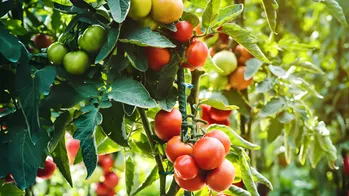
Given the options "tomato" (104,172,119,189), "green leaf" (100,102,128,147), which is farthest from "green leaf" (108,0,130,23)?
"tomato" (104,172,119,189)

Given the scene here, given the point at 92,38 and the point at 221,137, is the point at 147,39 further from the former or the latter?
the point at 221,137

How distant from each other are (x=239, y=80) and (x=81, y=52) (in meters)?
0.46

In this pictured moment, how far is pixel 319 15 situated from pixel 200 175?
1.48 metres

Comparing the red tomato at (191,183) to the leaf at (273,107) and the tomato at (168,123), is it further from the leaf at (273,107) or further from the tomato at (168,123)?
the leaf at (273,107)

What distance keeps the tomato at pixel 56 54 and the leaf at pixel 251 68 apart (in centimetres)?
41

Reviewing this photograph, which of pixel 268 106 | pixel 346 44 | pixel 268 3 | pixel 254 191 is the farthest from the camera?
pixel 346 44

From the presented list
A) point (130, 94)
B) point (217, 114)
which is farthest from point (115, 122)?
point (217, 114)

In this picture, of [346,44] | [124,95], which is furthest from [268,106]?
[346,44]

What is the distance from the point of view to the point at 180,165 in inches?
25.6

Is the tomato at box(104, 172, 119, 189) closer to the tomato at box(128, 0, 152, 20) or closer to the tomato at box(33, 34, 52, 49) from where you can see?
the tomato at box(33, 34, 52, 49)

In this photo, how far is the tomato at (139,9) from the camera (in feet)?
2.09

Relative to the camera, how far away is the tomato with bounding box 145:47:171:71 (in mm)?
680

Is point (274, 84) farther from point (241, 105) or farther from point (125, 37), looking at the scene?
point (125, 37)

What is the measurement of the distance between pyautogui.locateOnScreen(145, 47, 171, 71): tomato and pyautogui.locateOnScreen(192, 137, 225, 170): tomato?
125 millimetres
